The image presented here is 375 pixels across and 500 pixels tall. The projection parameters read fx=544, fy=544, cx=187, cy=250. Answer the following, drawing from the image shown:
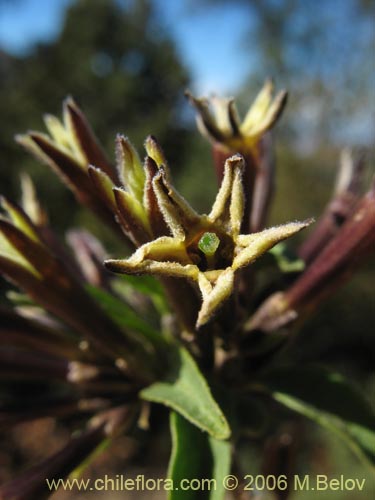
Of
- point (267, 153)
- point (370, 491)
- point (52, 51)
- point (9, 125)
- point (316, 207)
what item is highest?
point (52, 51)

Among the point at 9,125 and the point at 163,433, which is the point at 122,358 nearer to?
the point at 163,433

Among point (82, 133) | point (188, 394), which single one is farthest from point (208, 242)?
point (82, 133)

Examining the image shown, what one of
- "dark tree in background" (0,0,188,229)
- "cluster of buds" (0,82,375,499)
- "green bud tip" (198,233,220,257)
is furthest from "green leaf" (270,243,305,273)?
"dark tree in background" (0,0,188,229)

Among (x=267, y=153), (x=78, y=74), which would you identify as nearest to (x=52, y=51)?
(x=78, y=74)

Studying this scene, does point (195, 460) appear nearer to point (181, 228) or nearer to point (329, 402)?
point (329, 402)

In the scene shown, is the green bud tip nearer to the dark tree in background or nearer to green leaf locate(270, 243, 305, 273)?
green leaf locate(270, 243, 305, 273)

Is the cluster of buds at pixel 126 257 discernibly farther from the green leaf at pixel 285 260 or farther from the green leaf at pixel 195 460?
the green leaf at pixel 195 460
